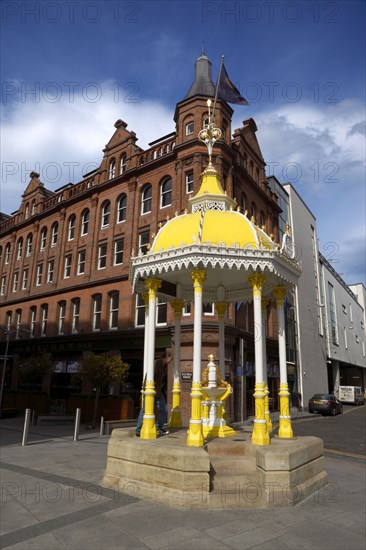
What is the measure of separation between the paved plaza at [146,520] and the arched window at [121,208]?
21.4 m

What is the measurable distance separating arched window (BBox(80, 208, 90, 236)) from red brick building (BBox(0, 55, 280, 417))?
9 cm

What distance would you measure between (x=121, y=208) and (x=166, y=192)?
4.44 meters

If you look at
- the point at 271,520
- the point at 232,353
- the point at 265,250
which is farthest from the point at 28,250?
the point at 271,520

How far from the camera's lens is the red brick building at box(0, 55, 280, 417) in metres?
24.1

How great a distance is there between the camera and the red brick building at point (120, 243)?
949 inches

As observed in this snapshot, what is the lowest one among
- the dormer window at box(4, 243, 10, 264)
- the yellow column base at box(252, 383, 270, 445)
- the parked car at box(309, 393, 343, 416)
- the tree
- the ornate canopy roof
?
the parked car at box(309, 393, 343, 416)

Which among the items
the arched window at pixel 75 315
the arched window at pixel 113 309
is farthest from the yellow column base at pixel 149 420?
the arched window at pixel 75 315

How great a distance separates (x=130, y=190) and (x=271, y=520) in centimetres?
2447

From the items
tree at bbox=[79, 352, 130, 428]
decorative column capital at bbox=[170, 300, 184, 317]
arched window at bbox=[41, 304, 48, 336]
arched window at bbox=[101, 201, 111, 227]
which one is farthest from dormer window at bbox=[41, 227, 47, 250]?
decorative column capital at bbox=[170, 300, 184, 317]

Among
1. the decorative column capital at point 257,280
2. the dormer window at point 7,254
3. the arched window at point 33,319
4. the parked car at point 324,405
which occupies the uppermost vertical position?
the dormer window at point 7,254

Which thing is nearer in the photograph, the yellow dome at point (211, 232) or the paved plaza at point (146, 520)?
the paved plaza at point (146, 520)

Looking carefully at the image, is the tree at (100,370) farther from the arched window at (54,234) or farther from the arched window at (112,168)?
the arched window at (54,234)

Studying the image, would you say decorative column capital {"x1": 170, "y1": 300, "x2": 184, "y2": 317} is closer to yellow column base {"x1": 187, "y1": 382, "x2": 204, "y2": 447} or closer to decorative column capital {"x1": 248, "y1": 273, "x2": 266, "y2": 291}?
decorative column capital {"x1": 248, "y1": 273, "x2": 266, "y2": 291}

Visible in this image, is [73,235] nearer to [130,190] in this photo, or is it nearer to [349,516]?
[130,190]
